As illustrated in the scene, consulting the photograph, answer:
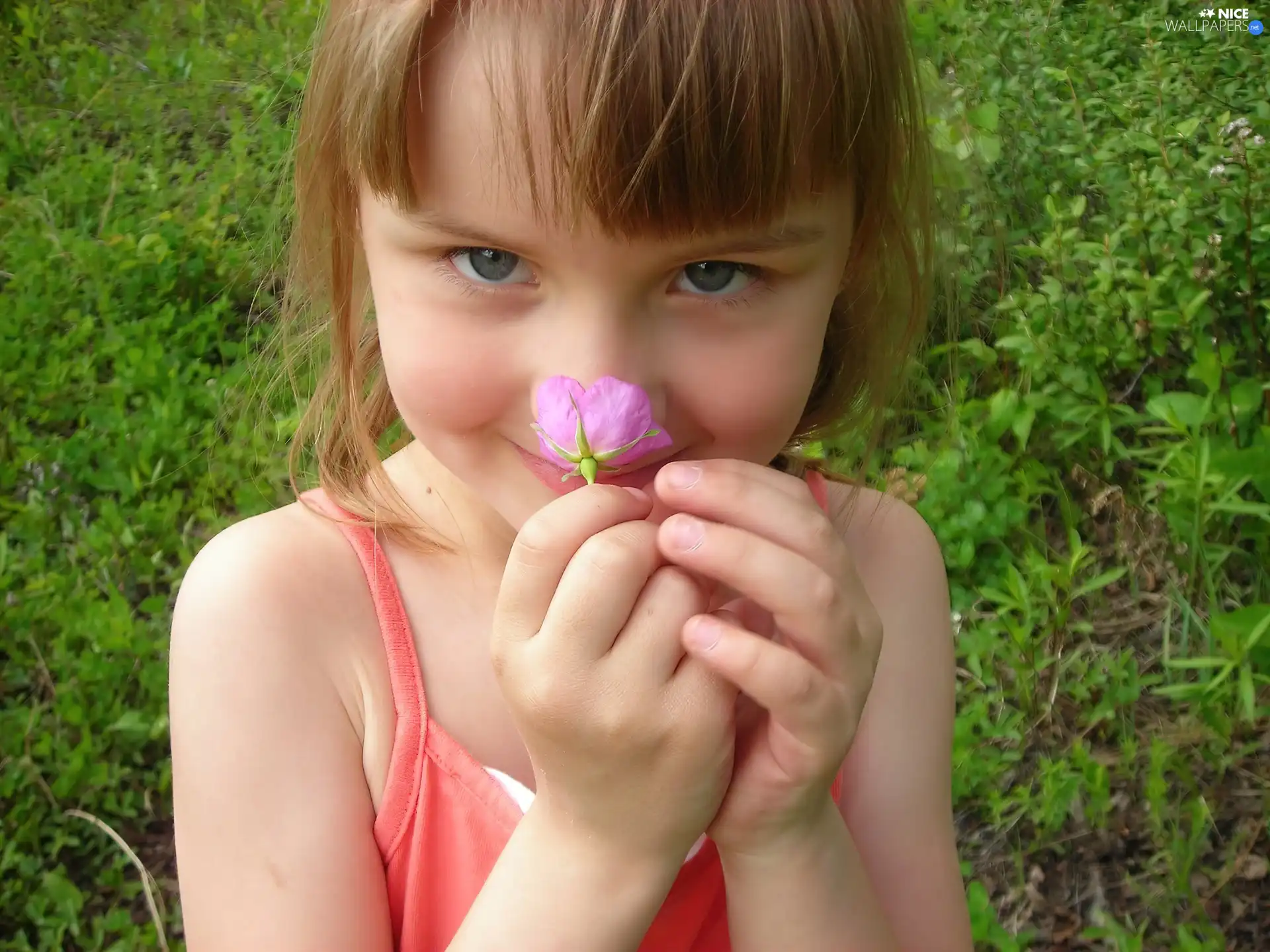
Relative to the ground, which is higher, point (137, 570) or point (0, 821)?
point (137, 570)

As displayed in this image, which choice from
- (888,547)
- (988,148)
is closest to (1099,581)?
(888,547)

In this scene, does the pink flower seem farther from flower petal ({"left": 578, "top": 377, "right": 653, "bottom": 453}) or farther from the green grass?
the green grass

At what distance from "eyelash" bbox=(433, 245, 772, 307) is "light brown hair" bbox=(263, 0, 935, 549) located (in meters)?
0.06

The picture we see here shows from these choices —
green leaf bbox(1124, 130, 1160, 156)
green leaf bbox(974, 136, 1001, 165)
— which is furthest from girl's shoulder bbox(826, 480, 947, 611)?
green leaf bbox(1124, 130, 1160, 156)

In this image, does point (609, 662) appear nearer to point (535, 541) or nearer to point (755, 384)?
point (535, 541)

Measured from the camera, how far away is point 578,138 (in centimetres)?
98

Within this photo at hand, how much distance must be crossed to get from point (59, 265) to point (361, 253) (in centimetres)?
241

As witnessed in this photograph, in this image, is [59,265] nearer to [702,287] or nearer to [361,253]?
[361,253]

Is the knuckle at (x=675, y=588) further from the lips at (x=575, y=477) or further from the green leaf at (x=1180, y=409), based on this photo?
the green leaf at (x=1180, y=409)

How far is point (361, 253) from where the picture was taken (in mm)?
1360

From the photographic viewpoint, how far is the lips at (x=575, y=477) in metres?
1.16

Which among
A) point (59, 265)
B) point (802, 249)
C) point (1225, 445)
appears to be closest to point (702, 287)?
point (802, 249)

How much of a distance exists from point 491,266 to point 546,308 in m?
0.07

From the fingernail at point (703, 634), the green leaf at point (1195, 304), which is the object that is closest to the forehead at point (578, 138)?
the fingernail at point (703, 634)
